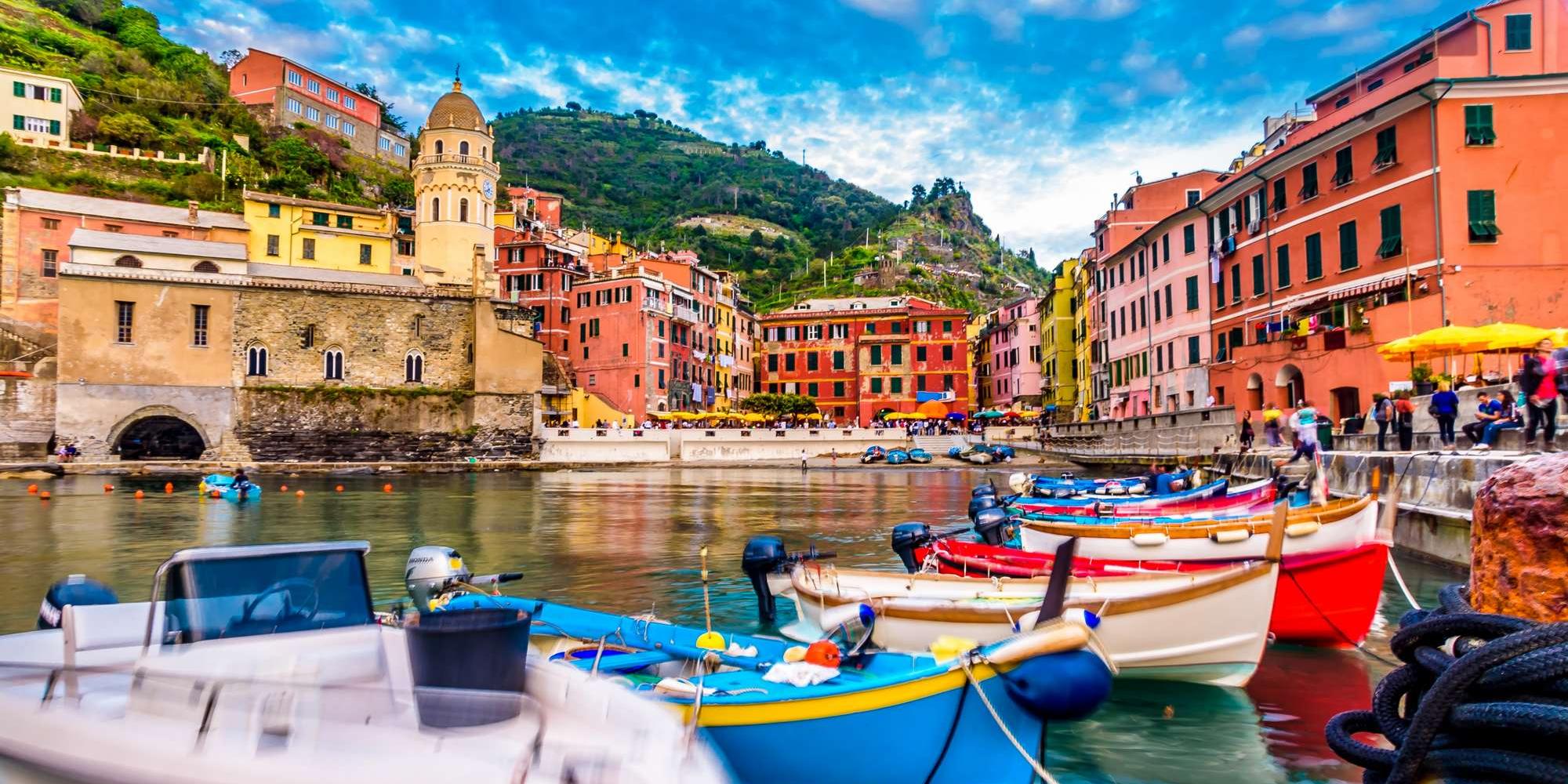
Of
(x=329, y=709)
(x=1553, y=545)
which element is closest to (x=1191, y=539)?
(x=1553, y=545)

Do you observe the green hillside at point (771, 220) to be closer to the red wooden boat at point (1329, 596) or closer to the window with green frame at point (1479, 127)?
the window with green frame at point (1479, 127)

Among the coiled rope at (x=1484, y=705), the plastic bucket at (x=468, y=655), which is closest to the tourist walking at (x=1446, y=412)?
the coiled rope at (x=1484, y=705)

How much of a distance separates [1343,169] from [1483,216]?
4921 millimetres

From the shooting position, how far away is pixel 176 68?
84000mm

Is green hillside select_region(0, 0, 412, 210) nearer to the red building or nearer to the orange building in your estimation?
the red building

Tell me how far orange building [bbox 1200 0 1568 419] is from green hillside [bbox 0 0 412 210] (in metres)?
69.9

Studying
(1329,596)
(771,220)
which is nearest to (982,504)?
(1329,596)

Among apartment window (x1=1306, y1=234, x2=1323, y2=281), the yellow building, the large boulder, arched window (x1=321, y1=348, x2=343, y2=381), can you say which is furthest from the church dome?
the large boulder

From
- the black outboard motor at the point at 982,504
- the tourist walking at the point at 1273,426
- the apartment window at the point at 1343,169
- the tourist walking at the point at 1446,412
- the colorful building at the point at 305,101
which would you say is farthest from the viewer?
the colorful building at the point at 305,101

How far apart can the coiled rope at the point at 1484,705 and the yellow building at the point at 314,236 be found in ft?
228

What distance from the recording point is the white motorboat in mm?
3674

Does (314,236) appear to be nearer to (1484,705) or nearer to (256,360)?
(256,360)

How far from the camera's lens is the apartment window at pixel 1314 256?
30938 millimetres

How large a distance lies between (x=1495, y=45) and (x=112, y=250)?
224 feet
